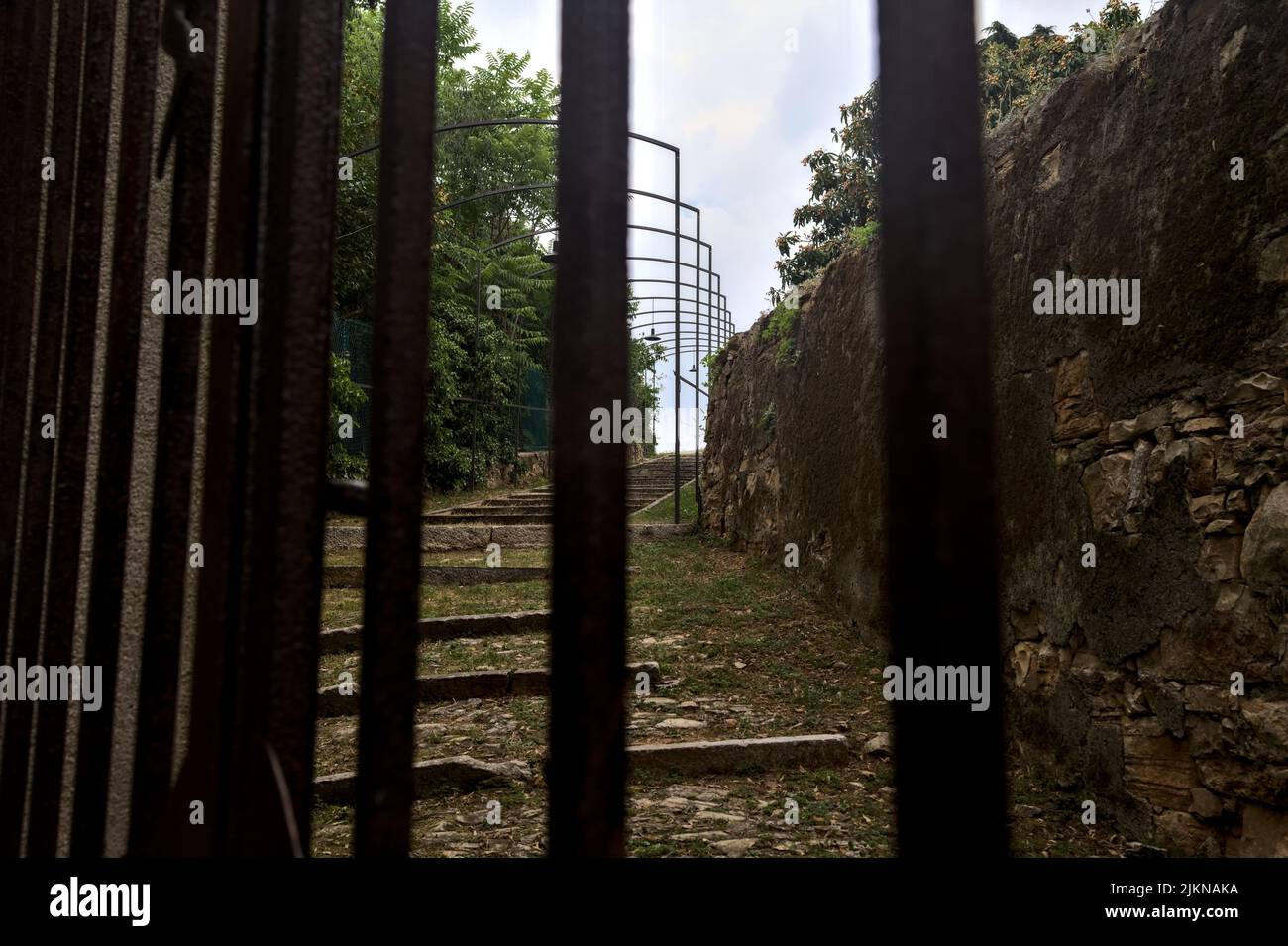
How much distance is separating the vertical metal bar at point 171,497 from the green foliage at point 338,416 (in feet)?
29.8

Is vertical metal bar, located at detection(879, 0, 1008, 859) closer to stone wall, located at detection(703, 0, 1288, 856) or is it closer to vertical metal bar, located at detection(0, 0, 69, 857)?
vertical metal bar, located at detection(0, 0, 69, 857)

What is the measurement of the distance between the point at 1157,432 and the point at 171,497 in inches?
114

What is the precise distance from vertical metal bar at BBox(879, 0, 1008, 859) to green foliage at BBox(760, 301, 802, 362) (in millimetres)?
6281

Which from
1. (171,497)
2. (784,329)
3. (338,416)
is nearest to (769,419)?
(784,329)

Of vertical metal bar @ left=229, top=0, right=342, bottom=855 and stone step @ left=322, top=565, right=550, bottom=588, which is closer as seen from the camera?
vertical metal bar @ left=229, top=0, right=342, bottom=855

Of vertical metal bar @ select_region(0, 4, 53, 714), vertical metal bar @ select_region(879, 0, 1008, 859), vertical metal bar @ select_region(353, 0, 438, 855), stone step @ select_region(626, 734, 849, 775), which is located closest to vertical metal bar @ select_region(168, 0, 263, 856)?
vertical metal bar @ select_region(353, 0, 438, 855)

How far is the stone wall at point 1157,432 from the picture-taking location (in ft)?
7.95

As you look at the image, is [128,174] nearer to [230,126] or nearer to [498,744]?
[230,126]

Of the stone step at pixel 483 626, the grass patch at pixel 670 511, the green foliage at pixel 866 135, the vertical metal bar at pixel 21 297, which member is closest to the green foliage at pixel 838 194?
the green foliage at pixel 866 135

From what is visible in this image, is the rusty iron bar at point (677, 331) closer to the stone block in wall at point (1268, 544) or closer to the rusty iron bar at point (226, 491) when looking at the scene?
the stone block in wall at point (1268, 544)

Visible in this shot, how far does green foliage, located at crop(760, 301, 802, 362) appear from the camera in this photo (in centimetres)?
691

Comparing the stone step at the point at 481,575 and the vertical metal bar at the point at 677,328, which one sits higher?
the vertical metal bar at the point at 677,328

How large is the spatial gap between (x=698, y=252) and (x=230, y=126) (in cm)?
1079

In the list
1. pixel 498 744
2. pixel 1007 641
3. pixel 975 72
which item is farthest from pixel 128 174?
pixel 1007 641
